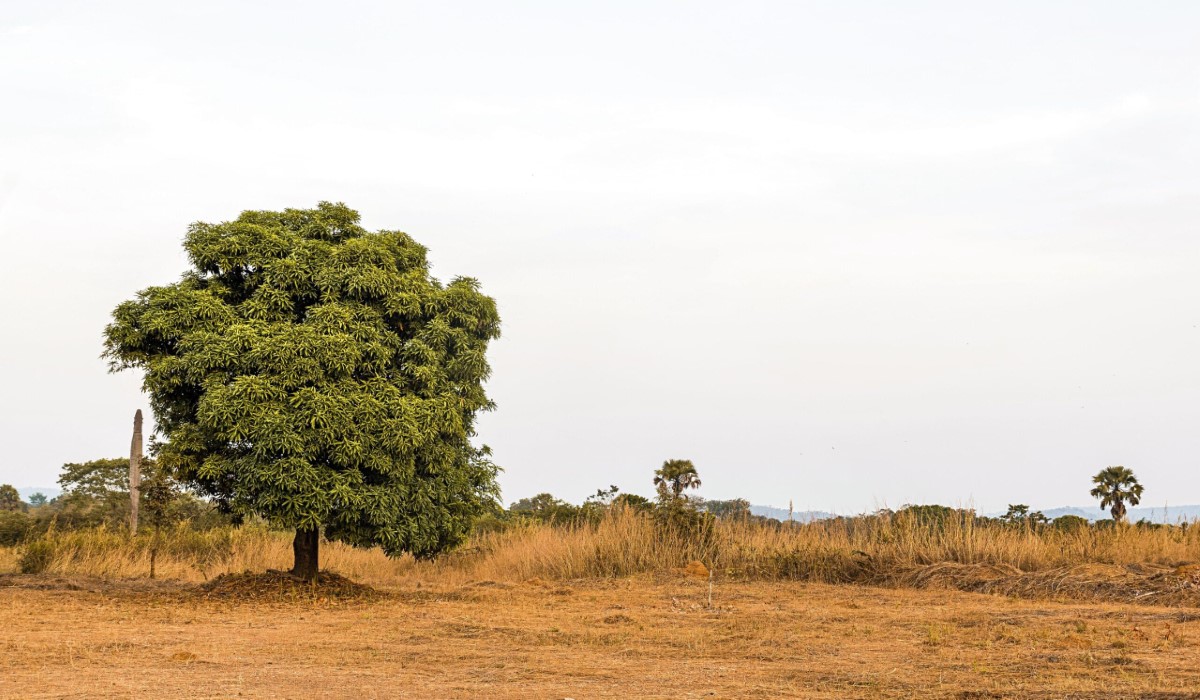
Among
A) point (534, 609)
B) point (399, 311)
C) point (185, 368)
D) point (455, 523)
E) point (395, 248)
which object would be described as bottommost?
point (534, 609)

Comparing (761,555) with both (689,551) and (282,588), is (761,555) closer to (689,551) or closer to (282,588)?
(689,551)

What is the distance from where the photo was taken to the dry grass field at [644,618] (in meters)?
8.30

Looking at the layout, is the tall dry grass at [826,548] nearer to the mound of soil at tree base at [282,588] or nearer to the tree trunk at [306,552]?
the mound of soil at tree base at [282,588]

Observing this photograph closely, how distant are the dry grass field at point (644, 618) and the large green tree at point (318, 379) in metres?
1.59

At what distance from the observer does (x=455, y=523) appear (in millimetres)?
15820

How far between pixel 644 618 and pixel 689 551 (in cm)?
654

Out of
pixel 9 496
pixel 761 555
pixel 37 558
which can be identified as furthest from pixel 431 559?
pixel 9 496

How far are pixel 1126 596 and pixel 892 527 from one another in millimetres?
5508

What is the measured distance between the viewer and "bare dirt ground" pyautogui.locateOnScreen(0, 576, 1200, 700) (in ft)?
26.4

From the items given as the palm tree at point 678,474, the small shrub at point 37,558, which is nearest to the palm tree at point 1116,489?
the palm tree at point 678,474

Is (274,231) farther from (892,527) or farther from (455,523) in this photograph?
(892,527)

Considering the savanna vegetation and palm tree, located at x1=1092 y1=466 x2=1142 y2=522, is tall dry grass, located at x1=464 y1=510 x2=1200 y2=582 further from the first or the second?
palm tree, located at x1=1092 y1=466 x2=1142 y2=522

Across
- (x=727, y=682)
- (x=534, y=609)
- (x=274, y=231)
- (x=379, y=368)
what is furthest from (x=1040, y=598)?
(x=274, y=231)

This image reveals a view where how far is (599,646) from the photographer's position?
10.6 m
